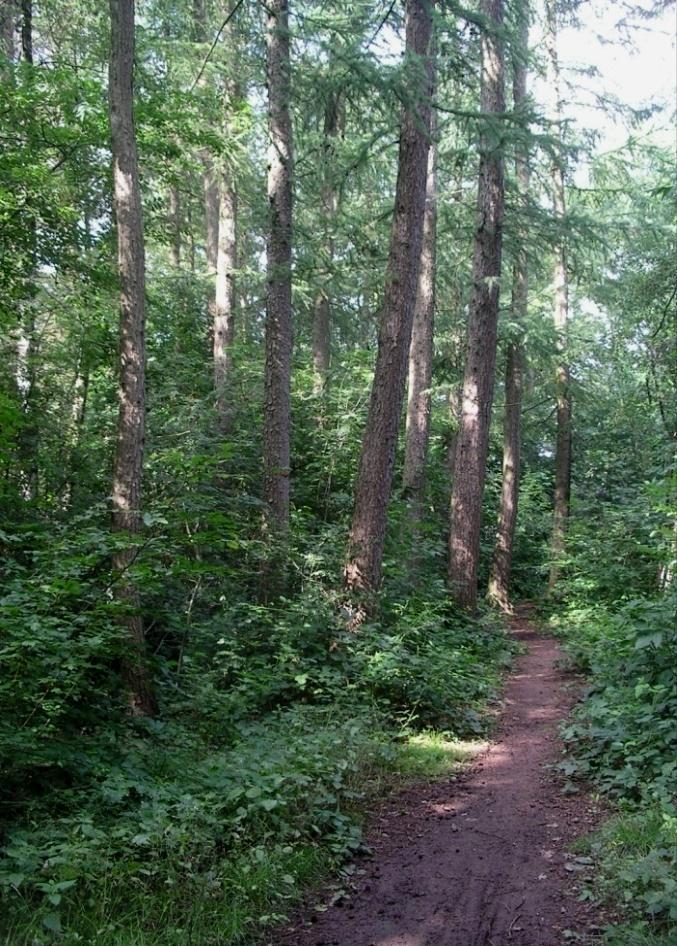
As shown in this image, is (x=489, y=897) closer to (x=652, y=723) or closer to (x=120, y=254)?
(x=652, y=723)

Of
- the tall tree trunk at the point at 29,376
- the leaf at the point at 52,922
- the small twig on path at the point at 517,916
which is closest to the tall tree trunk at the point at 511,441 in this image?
the tall tree trunk at the point at 29,376

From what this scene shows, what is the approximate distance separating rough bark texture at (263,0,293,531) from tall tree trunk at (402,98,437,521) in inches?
186

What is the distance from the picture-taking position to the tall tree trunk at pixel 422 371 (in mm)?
Answer: 14555

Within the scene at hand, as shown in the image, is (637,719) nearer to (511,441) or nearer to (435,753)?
(435,753)

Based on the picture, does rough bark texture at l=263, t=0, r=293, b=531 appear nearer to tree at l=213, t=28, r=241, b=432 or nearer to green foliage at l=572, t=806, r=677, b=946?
tree at l=213, t=28, r=241, b=432

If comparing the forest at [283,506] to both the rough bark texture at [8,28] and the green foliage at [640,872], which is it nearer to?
the green foliage at [640,872]

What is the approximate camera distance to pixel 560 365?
18.3 meters

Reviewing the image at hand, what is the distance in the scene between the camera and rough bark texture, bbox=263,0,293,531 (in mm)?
9961

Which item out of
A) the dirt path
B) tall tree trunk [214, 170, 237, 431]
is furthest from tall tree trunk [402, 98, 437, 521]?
the dirt path

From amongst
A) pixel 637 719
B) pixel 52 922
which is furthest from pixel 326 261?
pixel 52 922

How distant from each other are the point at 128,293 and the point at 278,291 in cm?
375

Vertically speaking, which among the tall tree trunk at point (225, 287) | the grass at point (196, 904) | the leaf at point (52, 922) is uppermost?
the tall tree trunk at point (225, 287)

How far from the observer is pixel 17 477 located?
8602mm

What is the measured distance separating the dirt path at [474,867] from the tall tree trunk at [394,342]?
9.89ft
